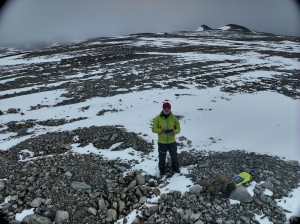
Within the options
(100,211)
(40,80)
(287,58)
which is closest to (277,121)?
(100,211)

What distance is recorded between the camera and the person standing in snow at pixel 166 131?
29.1ft

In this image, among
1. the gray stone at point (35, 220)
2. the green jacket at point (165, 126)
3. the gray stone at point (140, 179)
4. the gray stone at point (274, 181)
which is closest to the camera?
the gray stone at point (35, 220)

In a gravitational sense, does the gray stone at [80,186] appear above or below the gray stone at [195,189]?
above

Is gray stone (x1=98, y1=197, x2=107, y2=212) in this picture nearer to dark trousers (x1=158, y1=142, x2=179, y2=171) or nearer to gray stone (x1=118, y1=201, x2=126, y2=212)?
gray stone (x1=118, y1=201, x2=126, y2=212)

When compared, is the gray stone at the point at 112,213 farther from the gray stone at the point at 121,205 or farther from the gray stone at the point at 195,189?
the gray stone at the point at 195,189

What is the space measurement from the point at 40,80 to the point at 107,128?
14.6m

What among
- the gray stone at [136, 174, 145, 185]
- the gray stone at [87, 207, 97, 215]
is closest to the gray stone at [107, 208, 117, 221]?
the gray stone at [87, 207, 97, 215]

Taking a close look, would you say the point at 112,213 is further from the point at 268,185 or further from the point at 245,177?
the point at 268,185

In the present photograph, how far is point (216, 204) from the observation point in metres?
7.80

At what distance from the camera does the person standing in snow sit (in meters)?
8.88

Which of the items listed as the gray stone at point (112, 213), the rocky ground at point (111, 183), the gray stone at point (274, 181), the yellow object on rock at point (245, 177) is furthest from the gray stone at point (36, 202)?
the gray stone at point (274, 181)

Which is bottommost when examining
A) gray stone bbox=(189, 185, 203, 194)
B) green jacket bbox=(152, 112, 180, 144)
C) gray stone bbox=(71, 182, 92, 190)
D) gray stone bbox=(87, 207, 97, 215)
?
gray stone bbox=(87, 207, 97, 215)

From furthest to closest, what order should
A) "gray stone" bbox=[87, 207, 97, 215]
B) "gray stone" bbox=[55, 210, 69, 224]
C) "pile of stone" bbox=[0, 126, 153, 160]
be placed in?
1. "pile of stone" bbox=[0, 126, 153, 160]
2. "gray stone" bbox=[87, 207, 97, 215]
3. "gray stone" bbox=[55, 210, 69, 224]

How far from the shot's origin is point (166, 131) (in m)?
8.89
